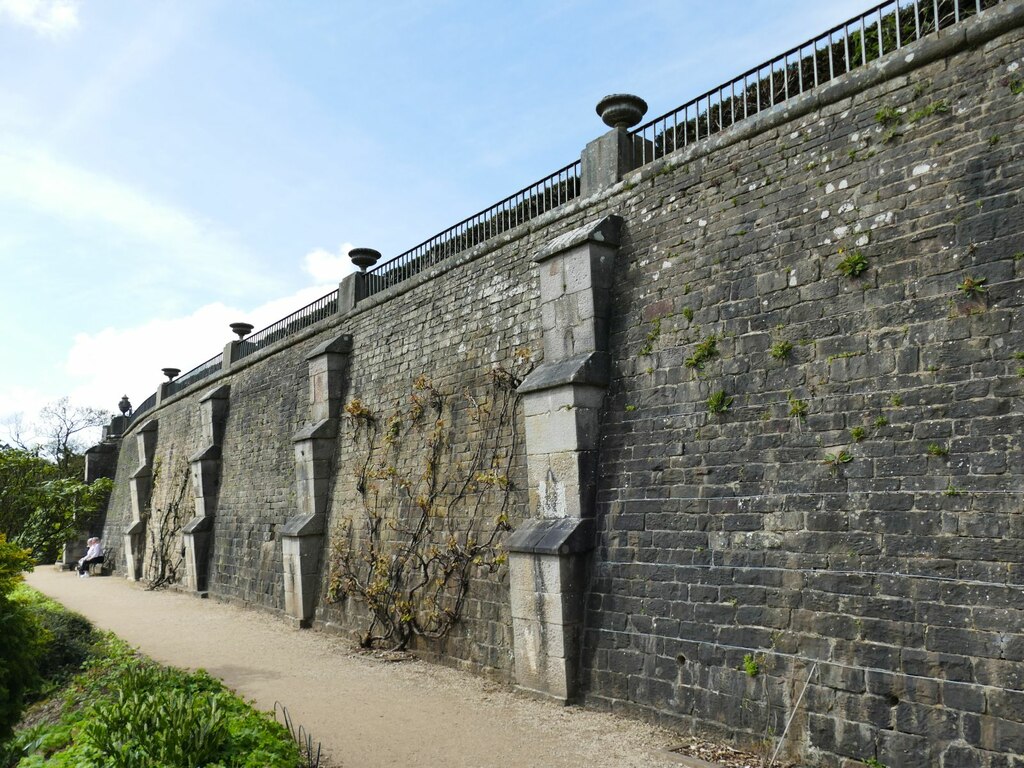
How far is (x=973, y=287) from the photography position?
18.3 ft

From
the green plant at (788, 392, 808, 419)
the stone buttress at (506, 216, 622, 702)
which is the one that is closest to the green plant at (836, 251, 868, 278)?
the green plant at (788, 392, 808, 419)

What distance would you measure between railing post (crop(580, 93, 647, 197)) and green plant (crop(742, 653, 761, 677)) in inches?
212

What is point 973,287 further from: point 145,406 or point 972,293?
point 145,406

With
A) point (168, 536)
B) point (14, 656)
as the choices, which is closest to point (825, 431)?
point (14, 656)

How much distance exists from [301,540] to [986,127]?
11450mm

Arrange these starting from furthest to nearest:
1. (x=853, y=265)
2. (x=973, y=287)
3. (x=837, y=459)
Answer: (x=853, y=265) → (x=837, y=459) → (x=973, y=287)

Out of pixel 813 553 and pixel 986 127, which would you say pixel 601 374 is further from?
pixel 986 127

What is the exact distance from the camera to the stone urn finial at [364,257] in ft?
48.0

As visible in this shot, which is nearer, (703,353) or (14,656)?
(14,656)

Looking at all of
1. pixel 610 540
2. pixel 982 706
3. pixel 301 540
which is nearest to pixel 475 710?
pixel 610 540

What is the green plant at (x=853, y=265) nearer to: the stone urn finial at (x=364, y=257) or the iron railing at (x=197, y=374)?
the stone urn finial at (x=364, y=257)

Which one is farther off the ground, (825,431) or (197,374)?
(197,374)

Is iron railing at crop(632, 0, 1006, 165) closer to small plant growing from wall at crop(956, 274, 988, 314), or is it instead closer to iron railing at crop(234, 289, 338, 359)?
small plant growing from wall at crop(956, 274, 988, 314)

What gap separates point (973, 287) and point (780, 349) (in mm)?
1539
